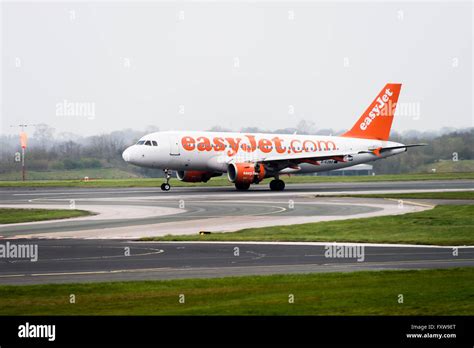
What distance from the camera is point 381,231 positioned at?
39938 millimetres

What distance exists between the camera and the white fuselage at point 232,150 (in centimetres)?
7019

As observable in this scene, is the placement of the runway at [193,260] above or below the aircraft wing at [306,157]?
below

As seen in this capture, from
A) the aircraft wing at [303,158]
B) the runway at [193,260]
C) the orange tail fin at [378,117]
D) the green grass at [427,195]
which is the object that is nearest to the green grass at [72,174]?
the orange tail fin at [378,117]

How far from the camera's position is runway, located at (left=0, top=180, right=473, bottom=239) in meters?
41.4

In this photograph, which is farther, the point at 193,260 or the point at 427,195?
the point at 427,195

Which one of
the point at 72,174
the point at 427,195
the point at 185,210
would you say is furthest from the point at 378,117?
the point at 72,174

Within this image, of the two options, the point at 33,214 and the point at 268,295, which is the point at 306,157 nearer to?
the point at 33,214

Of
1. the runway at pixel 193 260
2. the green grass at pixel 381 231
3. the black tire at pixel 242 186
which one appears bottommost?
the runway at pixel 193 260

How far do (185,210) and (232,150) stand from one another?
21722 mm

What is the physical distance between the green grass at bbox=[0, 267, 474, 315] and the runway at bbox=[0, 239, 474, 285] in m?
1.65

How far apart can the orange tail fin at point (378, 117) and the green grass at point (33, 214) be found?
3785 centimetres

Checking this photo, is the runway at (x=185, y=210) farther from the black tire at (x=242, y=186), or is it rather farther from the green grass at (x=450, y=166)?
the green grass at (x=450, y=166)

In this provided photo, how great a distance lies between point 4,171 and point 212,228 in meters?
72.5

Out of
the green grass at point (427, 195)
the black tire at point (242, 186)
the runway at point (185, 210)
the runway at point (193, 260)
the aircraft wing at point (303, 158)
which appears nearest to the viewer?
the runway at point (193, 260)
